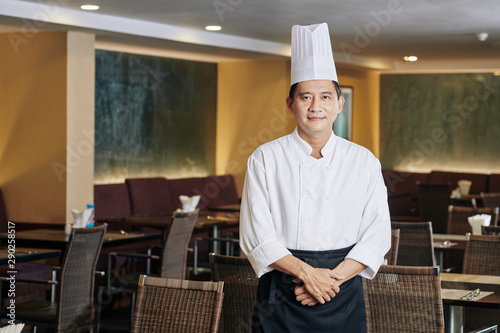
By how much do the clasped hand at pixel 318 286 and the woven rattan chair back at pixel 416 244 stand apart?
8.07 feet

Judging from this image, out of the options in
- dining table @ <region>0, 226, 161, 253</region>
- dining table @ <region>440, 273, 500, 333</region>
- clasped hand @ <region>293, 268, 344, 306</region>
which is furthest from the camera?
dining table @ <region>0, 226, 161, 253</region>

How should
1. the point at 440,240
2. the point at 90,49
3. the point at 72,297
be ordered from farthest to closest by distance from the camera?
the point at 90,49, the point at 440,240, the point at 72,297

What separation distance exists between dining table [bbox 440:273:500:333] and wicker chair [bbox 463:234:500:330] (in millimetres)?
246

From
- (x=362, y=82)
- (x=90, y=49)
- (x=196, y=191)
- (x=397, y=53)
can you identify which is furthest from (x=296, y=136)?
(x=362, y=82)

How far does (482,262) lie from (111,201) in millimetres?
4564

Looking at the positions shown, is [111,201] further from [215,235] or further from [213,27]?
[213,27]

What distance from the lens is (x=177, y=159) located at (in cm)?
915

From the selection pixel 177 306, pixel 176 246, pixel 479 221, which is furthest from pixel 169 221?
pixel 177 306

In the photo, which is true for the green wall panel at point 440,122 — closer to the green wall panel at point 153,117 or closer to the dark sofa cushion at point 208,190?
the green wall panel at point 153,117

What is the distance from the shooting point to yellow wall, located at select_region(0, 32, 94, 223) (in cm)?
636

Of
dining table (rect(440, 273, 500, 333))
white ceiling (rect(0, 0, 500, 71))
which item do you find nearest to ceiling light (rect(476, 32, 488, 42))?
white ceiling (rect(0, 0, 500, 71))

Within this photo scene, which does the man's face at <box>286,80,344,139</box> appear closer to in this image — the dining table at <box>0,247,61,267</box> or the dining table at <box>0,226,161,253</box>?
the dining table at <box>0,247,61,267</box>

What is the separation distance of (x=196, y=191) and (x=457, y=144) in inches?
180

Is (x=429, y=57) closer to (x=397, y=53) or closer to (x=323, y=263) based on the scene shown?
(x=397, y=53)
